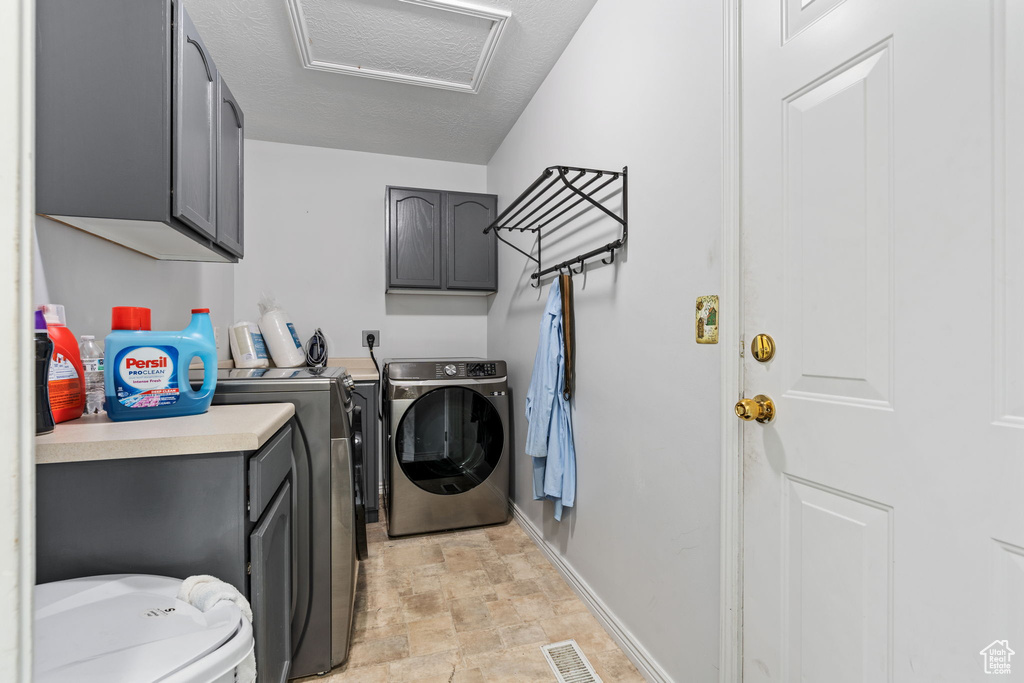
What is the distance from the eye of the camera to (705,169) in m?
1.20

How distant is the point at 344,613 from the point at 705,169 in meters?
1.75

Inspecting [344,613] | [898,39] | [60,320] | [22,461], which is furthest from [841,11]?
[344,613]

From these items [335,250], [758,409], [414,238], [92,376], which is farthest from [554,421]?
[335,250]

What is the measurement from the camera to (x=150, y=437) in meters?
0.87

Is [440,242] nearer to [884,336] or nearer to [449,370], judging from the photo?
[449,370]

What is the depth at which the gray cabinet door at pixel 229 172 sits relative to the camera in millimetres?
1582

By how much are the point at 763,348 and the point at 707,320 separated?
19 cm

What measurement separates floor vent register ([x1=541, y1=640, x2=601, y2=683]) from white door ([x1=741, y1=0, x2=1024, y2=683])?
23.0 inches

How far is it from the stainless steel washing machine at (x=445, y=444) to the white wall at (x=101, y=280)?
3.32 ft

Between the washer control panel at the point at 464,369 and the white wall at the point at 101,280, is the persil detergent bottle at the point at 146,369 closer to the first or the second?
the white wall at the point at 101,280

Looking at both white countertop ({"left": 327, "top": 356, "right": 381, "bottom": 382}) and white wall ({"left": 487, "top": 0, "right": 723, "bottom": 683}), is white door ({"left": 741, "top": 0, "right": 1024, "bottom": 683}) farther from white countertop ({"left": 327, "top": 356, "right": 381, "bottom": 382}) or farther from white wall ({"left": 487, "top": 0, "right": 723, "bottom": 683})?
white countertop ({"left": 327, "top": 356, "right": 381, "bottom": 382})

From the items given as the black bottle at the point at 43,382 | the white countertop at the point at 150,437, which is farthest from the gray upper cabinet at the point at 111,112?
the white countertop at the point at 150,437

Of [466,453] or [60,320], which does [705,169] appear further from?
[466,453]

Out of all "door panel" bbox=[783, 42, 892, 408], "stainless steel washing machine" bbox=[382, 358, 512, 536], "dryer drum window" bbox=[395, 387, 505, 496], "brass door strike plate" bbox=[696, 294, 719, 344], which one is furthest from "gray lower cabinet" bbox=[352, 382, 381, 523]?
"door panel" bbox=[783, 42, 892, 408]
